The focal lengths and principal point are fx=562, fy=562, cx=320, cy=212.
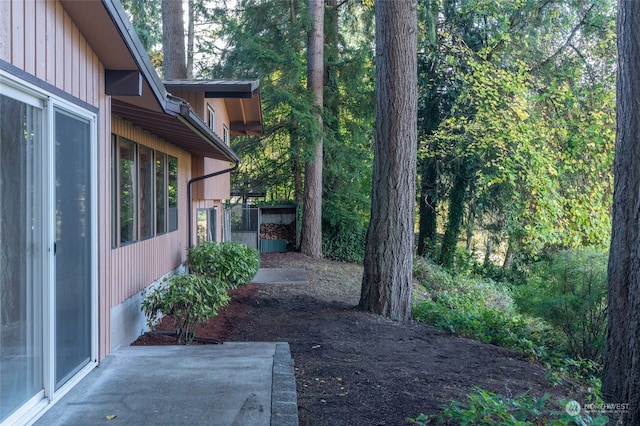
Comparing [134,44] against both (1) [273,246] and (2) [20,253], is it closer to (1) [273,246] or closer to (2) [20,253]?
(2) [20,253]

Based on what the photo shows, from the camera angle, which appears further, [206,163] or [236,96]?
[206,163]

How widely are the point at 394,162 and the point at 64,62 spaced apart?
5.99 meters

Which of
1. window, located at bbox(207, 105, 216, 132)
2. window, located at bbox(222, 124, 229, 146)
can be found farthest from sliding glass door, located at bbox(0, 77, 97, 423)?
window, located at bbox(222, 124, 229, 146)

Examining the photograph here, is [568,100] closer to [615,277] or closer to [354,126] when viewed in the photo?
[354,126]

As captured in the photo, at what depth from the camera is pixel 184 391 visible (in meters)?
4.35

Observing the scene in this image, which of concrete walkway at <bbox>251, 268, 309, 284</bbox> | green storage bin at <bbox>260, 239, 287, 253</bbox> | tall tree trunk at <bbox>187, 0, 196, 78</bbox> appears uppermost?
tall tree trunk at <bbox>187, 0, 196, 78</bbox>

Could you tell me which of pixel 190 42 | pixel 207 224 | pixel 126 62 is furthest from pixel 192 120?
pixel 190 42

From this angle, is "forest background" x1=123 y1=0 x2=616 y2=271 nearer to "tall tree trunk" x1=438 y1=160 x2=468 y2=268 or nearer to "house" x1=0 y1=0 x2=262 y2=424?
"tall tree trunk" x1=438 y1=160 x2=468 y2=268

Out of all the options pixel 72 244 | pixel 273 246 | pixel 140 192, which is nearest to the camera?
pixel 72 244

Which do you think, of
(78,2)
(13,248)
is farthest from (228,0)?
(13,248)

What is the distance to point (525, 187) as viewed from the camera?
56.8 feet

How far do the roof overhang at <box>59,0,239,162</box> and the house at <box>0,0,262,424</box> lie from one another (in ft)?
0.05

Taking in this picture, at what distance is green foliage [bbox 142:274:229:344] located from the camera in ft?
22.0

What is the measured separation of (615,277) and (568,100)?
12.4 m
